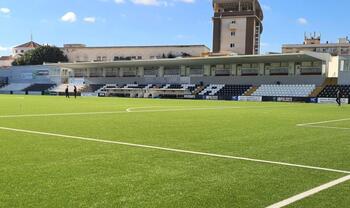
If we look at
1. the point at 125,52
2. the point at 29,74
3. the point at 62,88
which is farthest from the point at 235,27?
the point at 29,74

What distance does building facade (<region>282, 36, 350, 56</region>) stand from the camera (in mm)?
136363

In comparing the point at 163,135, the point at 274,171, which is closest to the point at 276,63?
the point at 163,135

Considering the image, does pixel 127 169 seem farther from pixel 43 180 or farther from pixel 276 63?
pixel 276 63

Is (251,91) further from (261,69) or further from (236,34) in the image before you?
(236,34)

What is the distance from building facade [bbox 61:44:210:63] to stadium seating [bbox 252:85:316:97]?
4414 cm

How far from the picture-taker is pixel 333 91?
54031 millimetres

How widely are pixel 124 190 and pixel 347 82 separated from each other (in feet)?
183

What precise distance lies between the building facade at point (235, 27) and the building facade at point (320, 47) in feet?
90.8

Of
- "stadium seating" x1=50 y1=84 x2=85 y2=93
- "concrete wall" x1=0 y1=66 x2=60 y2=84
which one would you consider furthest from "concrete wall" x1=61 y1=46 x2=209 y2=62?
"stadium seating" x1=50 y1=84 x2=85 y2=93

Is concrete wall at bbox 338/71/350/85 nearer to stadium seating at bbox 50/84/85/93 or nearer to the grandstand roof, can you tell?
the grandstand roof

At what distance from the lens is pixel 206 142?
1044cm

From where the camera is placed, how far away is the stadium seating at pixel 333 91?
5284cm

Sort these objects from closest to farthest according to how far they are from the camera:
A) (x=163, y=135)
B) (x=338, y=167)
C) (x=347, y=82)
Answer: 1. (x=338, y=167)
2. (x=163, y=135)
3. (x=347, y=82)

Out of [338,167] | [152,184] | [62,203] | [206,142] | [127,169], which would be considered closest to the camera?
[62,203]
